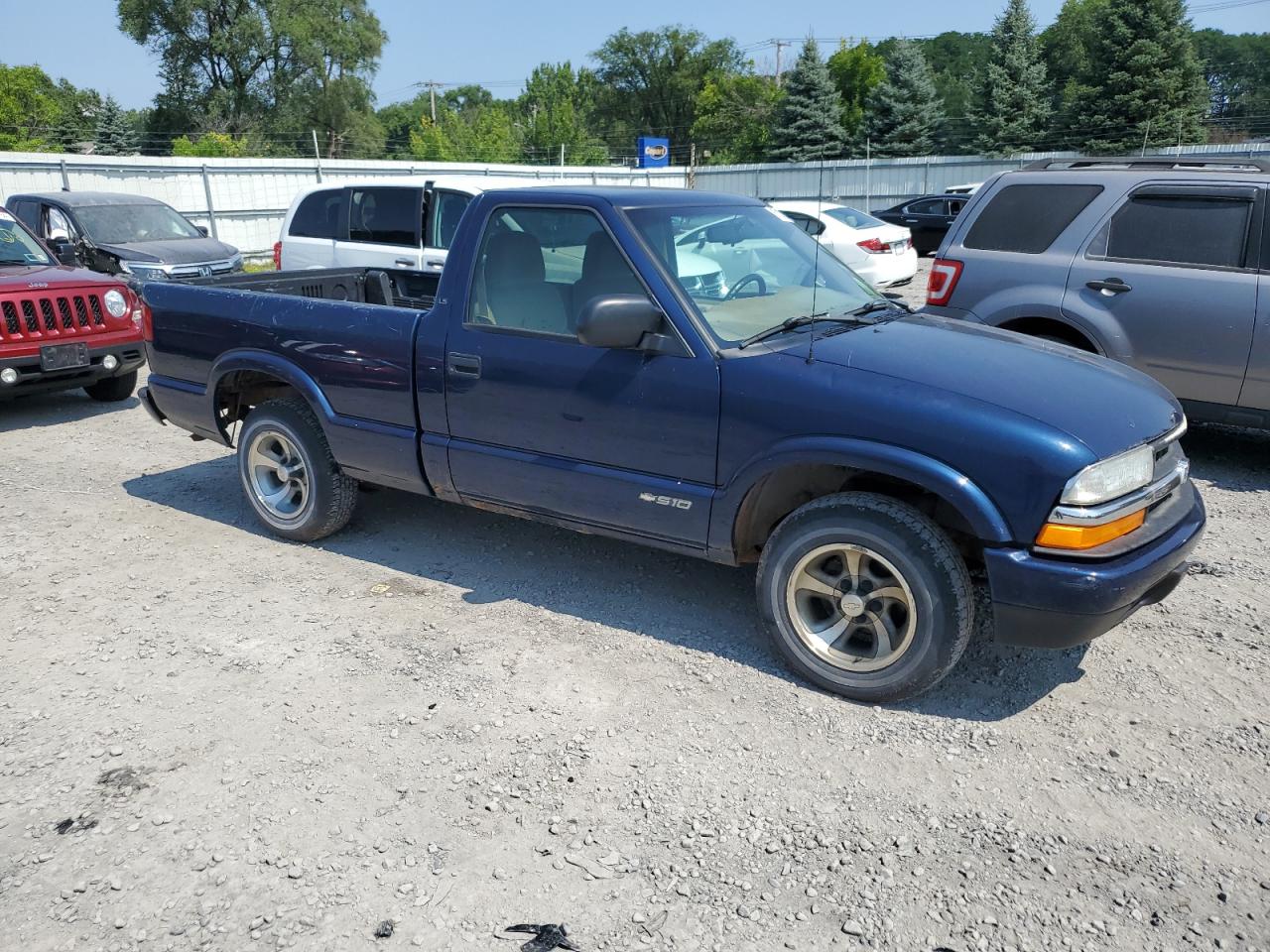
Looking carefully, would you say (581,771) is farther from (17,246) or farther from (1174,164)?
(17,246)

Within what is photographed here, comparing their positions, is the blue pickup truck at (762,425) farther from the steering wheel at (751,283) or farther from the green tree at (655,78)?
the green tree at (655,78)

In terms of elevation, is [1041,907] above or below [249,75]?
below

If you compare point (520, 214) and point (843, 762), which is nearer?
point (843, 762)

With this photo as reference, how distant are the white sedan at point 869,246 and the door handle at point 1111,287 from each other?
7698 mm

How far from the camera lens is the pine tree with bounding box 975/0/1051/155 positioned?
39594mm

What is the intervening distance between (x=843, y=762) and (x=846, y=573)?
0.71 meters

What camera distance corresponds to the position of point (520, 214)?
4547 millimetres

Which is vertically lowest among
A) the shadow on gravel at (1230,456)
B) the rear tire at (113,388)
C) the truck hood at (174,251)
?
the shadow on gravel at (1230,456)

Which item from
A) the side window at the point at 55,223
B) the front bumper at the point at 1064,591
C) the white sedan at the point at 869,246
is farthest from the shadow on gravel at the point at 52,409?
the white sedan at the point at 869,246

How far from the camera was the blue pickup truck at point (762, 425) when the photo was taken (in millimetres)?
3404

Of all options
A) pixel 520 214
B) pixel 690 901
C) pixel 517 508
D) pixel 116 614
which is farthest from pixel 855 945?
pixel 116 614

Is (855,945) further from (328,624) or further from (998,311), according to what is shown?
(998,311)

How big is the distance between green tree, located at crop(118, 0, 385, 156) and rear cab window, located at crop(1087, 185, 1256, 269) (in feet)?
191

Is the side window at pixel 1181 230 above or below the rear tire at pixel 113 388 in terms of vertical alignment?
above
